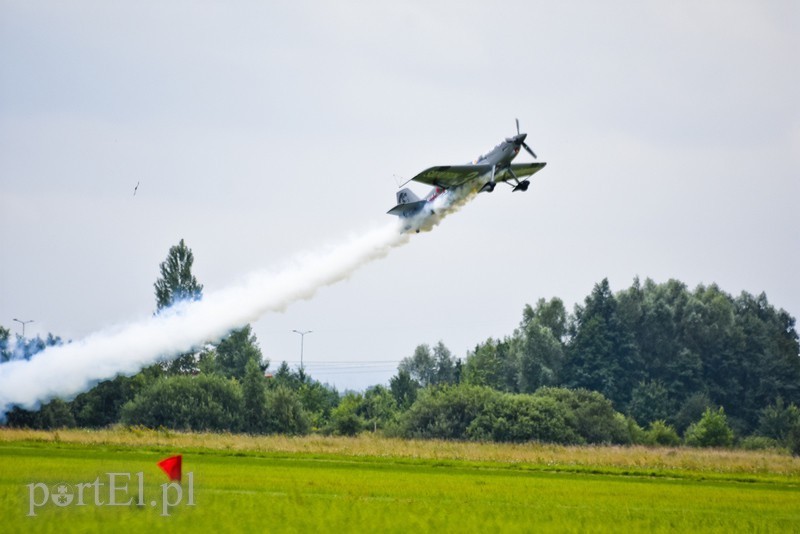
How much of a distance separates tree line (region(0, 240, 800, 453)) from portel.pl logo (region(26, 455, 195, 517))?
3360 centimetres

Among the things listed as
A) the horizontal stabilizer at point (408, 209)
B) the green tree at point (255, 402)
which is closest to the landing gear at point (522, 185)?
the horizontal stabilizer at point (408, 209)

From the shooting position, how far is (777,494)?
129 ft

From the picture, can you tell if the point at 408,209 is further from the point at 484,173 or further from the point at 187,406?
the point at 187,406

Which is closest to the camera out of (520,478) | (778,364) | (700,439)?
(520,478)

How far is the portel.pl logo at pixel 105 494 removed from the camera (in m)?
23.7

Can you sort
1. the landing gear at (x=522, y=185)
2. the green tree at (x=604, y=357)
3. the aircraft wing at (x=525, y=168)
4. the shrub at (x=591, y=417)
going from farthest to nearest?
the green tree at (x=604, y=357) → the shrub at (x=591, y=417) → the aircraft wing at (x=525, y=168) → the landing gear at (x=522, y=185)

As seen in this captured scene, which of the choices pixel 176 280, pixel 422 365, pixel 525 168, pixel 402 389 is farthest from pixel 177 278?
pixel 422 365

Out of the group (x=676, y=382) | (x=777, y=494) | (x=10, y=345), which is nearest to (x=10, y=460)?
(x=10, y=345)

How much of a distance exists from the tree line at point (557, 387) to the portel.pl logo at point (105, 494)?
33.6 metres

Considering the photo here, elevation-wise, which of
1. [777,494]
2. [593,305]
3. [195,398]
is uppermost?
[593,305]

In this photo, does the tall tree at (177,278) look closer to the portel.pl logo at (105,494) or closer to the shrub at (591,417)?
the shrub at (591,417)

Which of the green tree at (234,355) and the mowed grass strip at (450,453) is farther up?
the green tree at (234,355)

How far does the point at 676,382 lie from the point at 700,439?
1259 inches

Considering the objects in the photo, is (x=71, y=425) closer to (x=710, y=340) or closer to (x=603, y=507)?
(x=603, y=507)
